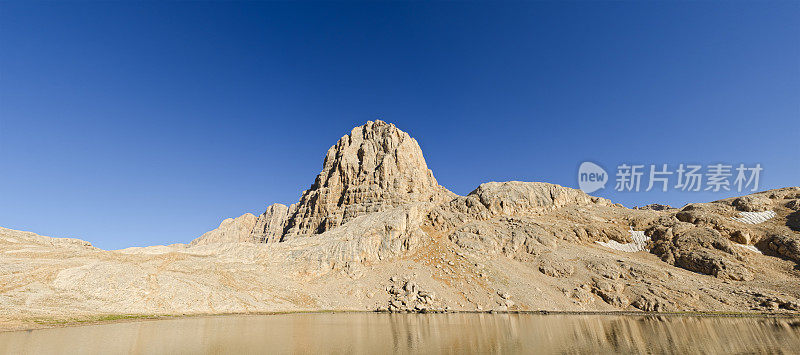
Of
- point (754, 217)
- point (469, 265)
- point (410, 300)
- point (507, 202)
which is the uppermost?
point (507, 202)

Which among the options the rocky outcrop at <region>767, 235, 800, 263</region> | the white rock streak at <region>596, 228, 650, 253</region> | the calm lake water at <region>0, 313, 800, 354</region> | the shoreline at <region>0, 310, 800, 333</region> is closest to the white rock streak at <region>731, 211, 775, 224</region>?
the rocky outcrop at <region>767, 235, 800, 263</region>

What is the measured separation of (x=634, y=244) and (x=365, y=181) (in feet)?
301

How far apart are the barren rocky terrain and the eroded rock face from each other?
24.1 m

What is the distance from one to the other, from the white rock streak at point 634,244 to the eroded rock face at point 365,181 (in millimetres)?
59814

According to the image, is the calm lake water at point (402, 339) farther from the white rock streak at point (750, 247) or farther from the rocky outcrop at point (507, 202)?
the rocky outcrop at point (507, 202)

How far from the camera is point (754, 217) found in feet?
270

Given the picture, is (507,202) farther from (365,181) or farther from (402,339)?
(402,339)

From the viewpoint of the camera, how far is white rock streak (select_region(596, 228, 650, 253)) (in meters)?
83.0

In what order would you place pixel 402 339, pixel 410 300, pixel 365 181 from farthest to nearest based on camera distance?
pixel 365 181 < pixel 410 300 < pixel 402 339

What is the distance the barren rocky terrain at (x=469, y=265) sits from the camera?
54.3 m

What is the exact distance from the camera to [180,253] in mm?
70500

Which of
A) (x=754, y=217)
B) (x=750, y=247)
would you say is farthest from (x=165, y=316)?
(x=754, y=217)

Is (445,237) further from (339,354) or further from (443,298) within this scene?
(339,354)

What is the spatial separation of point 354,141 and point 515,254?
9138 cm
